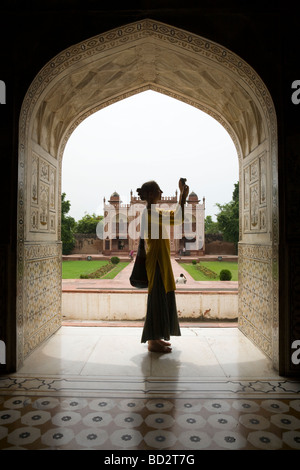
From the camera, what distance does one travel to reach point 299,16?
8.22 ft

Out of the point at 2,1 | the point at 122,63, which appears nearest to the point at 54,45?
Result: the point at 2,1

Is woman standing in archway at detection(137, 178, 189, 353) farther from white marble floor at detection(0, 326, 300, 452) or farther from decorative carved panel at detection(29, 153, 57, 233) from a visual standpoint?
decorative carved panel at detection(29, 153, 57, 233)

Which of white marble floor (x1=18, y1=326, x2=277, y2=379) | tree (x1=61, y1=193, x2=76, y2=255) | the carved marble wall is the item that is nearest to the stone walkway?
the carved marble wall

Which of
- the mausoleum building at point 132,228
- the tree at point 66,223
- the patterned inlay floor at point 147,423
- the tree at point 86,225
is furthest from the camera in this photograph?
the tree at point 86,225

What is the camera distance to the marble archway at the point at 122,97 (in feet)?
8.73

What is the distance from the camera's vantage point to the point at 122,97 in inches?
148

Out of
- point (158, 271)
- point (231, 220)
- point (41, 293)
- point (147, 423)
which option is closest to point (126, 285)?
point (41, 293)

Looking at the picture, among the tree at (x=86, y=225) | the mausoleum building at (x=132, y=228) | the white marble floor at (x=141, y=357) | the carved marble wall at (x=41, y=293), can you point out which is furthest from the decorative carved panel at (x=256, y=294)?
the tree at (x=86, y=225)

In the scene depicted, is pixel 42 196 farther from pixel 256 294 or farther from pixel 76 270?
pixel 76 270

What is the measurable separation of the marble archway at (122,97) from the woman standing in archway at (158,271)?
873 millimetres

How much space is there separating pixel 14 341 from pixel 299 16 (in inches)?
142

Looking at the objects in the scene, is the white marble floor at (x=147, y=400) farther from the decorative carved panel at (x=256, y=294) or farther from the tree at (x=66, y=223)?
the tree at (x=66, y=223)

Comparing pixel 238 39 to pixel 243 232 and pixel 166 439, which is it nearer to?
pixel 243 232

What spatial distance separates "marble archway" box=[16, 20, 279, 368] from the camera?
8.73ft
